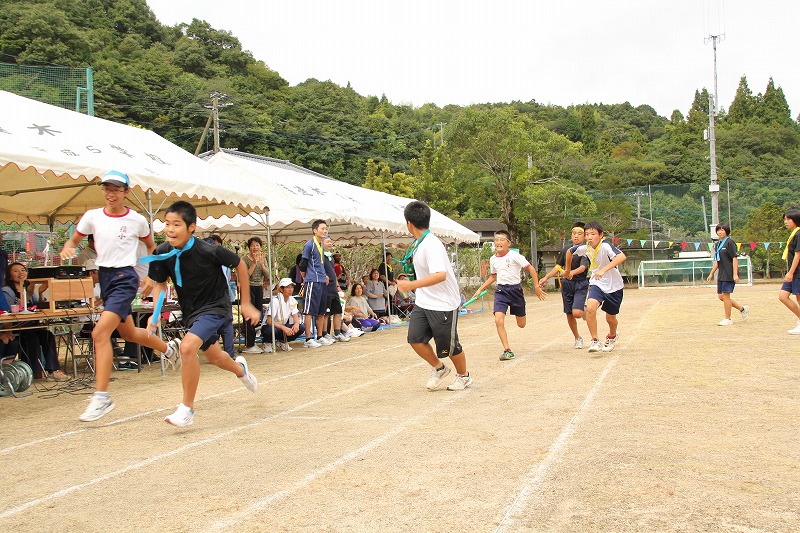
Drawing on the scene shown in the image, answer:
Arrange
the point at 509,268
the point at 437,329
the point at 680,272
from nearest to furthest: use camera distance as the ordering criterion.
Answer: the point at 437,329
the point at 509,268
the point at 680,272

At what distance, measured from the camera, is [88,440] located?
571 centimetres

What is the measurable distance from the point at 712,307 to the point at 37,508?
19123mm

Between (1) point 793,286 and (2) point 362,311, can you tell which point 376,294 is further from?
(1) point 793,286

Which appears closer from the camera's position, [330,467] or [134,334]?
[330,467]

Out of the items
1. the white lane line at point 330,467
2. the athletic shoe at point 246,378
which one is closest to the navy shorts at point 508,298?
the white lane line at point 330,467

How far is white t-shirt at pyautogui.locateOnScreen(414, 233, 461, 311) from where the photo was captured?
22.7 ft

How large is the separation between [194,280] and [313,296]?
682 centimetres

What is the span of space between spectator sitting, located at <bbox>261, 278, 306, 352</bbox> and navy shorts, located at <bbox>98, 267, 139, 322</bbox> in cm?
607

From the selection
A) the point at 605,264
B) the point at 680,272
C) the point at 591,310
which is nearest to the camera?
the point at 591,310

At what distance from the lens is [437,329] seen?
7148 mm

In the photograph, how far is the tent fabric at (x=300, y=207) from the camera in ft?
44.6

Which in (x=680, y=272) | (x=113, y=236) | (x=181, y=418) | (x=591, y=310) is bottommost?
(x=680, y=272)

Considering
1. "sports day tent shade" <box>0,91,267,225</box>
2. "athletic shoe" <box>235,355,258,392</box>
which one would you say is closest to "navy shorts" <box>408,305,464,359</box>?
"athletic shoe" <box>235,355,258,392</box>

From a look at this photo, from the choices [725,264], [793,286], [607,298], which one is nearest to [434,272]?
[607,298]
